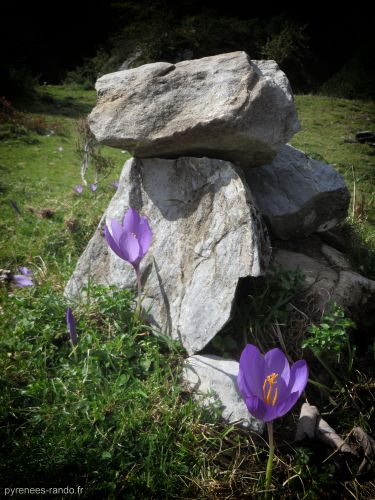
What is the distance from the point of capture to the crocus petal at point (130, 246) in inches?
77.6

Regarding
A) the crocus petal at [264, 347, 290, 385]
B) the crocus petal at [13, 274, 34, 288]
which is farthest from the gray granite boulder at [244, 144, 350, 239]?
the crocus petal at [13, 274, 34, 288]

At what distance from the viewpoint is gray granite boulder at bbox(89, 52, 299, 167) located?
216 cm

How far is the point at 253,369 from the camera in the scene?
148 centimetres

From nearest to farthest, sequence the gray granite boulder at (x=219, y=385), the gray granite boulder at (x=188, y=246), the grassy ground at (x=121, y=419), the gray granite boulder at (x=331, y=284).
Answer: the grassy ground at (x=121, y=419), the gray granite boulder at (x=219, y=385), the gray granite boulder at (x=188, y=246), the gray granite boulder at (x=331, y=284)

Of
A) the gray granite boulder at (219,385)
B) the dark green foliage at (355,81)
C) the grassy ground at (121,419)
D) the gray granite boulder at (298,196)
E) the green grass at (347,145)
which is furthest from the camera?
the dark green foliage at (355,81)

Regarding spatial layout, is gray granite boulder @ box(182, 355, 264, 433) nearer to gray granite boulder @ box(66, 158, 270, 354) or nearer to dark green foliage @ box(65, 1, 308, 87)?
gray granite boulder @ box(66, 158, 270, 354)

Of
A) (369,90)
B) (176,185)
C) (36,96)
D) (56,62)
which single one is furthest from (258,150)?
(56,62)

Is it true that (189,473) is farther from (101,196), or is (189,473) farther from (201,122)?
(101,196)

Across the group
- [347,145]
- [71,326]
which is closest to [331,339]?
[71,326]

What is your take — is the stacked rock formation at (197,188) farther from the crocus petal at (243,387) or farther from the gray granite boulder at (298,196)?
the crocus petal at (243,387)

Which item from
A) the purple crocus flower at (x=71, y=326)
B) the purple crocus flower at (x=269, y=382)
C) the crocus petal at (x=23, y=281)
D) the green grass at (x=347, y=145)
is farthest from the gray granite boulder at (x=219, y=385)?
the green grass at (x=347, y=145)

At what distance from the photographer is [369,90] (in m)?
15.1

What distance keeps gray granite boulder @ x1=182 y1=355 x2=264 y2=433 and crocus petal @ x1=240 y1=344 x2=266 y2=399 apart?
15.2 inches

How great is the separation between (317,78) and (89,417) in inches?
784
